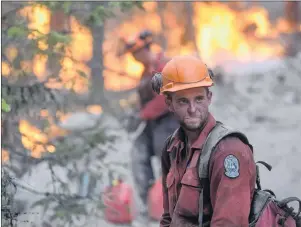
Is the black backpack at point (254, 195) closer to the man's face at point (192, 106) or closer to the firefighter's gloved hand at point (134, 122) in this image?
the man's face at point (192, 106)

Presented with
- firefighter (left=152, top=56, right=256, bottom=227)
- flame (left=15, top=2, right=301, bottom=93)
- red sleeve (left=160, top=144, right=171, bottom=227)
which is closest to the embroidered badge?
firefighter (left=152, top=56, right=256, bottom=227)

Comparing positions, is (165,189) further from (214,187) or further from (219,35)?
(219,35)

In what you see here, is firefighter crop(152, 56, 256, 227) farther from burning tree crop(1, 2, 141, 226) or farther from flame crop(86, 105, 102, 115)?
flame crop(86, 105, 102, 115)

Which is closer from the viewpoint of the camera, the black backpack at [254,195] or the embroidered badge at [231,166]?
the embroidered badge at [231,166]

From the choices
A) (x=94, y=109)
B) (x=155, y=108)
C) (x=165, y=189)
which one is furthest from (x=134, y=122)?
(x=94, y=109)

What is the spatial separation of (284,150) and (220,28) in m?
19.4

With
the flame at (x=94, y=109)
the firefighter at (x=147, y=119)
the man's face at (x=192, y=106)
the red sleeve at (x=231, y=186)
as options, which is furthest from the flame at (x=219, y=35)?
the red sleeve at (x=231, y=186)

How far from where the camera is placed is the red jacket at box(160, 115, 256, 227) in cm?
311

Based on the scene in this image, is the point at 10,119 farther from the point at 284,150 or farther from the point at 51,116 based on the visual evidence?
the point at 284,150

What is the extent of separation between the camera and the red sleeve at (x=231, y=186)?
310cm

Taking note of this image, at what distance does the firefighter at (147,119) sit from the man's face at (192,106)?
13.4ft

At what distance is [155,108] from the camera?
787 centimetres

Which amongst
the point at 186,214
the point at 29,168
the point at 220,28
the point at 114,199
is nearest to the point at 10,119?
the point at 29,168

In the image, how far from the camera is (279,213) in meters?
3.30
